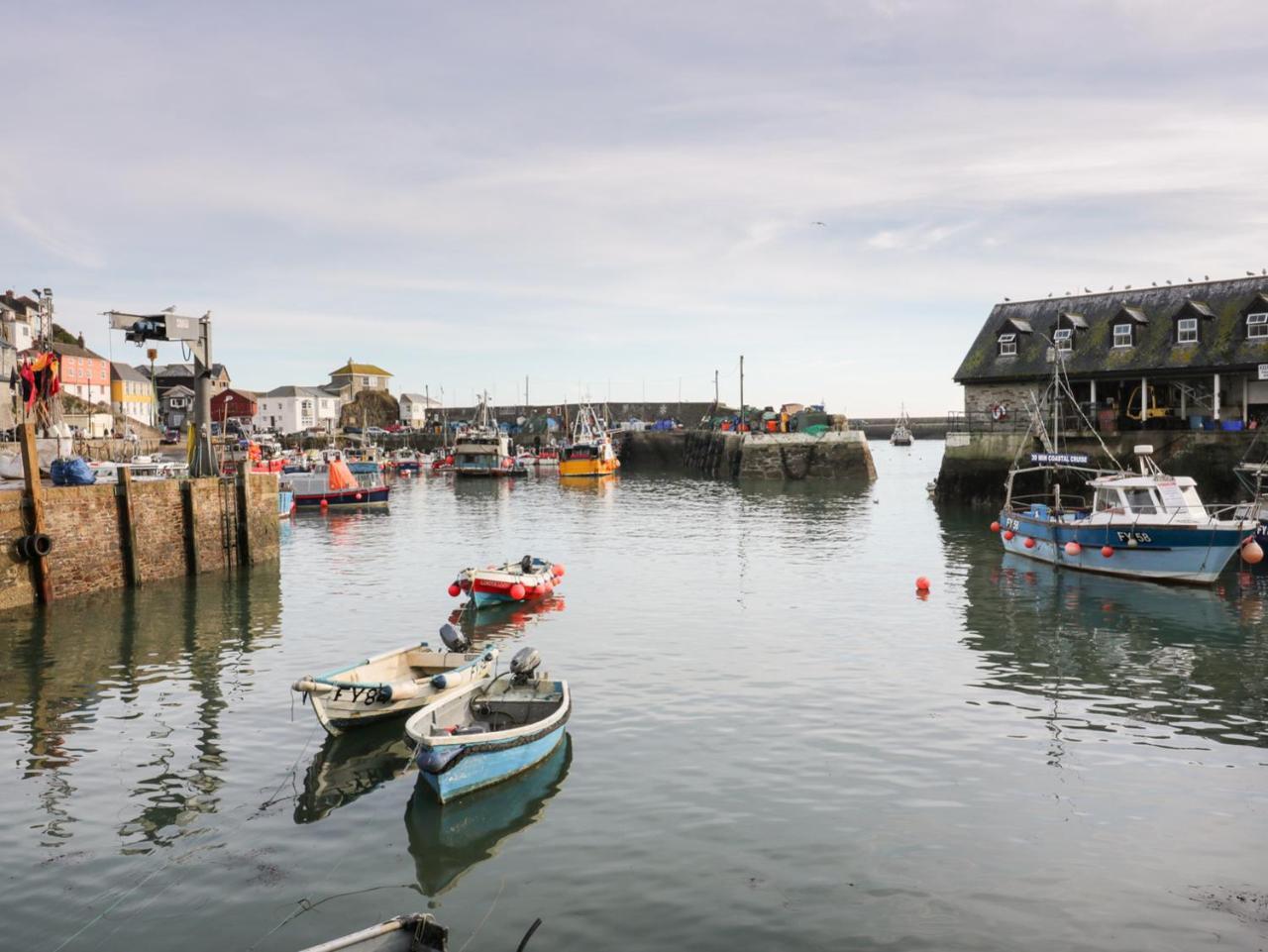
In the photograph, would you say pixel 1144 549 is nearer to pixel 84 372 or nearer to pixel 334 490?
pixel 334 490

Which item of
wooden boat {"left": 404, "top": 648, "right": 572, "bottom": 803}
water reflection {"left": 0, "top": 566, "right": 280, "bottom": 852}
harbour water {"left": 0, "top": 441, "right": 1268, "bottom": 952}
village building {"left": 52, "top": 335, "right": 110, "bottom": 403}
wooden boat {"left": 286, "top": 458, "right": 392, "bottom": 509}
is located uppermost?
village building {"left": 52, "top": 335, "right": 110, "bottom": 403}

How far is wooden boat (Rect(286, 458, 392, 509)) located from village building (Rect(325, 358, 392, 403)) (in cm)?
9585

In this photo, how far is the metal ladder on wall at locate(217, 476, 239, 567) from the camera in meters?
37.6

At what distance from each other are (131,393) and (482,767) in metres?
126

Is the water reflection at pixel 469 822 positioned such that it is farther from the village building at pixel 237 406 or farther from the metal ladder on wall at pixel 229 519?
the village building at pixel 237 406

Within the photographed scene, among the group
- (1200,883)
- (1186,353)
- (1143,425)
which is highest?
(1186,353)

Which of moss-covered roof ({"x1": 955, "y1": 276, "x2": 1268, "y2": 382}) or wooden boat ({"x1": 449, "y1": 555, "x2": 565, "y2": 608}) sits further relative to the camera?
moss-covered roof ({"x1": 955, "y1": 276, "x2": 1268, "y2": 382})

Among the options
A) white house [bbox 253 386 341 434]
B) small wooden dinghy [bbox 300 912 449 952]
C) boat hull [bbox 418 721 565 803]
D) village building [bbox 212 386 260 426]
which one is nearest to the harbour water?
boat hull [bbox 418 721 565 803]

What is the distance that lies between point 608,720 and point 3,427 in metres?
71.2

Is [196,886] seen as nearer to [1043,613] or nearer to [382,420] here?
[1043,613]

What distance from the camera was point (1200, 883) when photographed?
12.5 metres

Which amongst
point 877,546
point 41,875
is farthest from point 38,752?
point 877,546

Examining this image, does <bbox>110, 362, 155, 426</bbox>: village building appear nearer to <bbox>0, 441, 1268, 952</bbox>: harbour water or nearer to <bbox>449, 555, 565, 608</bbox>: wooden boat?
<bbox>449, 555, 565, 608</bbox>: wooden boat

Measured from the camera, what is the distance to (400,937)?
30.8 ft
